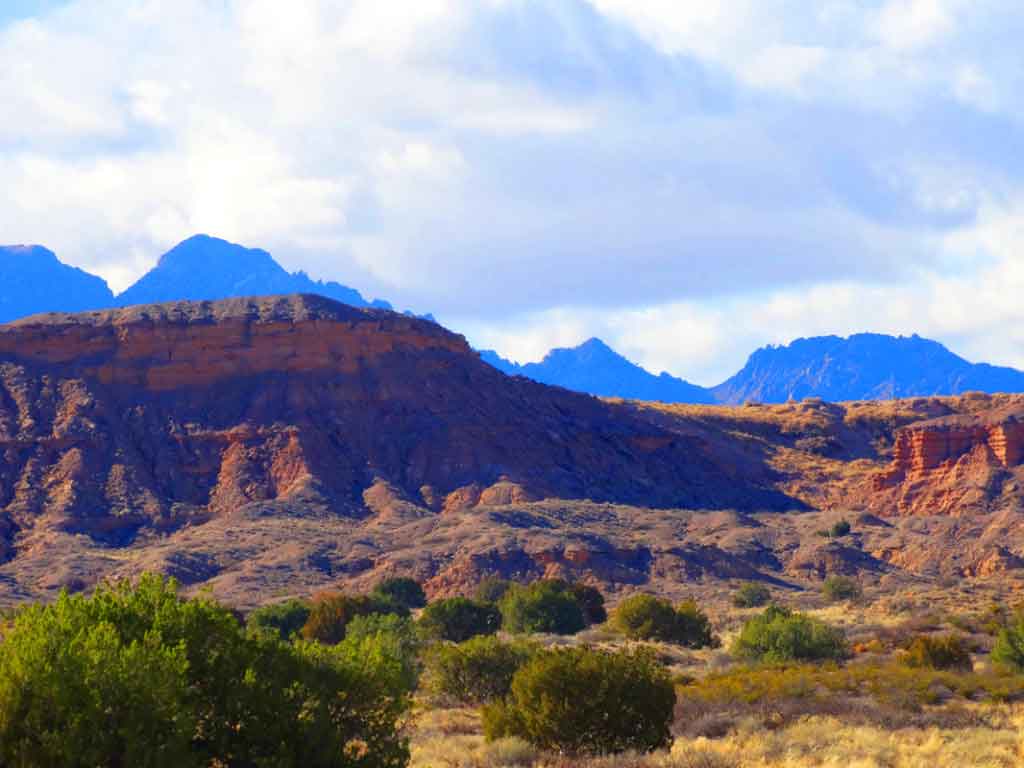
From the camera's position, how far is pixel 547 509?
250 ft

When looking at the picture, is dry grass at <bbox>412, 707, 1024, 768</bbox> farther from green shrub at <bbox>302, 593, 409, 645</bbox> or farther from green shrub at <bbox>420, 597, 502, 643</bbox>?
green shrub at <bbox>420, 597, 502, 643</bbox>

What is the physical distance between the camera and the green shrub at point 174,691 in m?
13.0

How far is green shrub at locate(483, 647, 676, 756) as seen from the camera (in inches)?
779

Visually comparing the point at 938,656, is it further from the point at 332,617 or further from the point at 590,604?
the point at 590,604

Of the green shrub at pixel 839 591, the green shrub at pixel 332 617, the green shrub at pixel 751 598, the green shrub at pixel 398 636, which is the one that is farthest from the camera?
the green shrub at pixel 839 591

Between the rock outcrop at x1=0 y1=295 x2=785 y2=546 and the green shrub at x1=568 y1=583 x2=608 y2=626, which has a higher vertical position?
the rock outcrop at x1=0 y1=295 x2=785 y2=546

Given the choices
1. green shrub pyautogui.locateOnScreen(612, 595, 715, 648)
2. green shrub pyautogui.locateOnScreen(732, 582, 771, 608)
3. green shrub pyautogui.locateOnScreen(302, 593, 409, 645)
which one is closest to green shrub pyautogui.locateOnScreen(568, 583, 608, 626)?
green shrub pyautogui.locateOnScreen(732, 582, 771, 608)

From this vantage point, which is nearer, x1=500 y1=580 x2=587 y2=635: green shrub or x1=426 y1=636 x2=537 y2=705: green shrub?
x1=426 y1=636 x2=537 y2=705: green shrub

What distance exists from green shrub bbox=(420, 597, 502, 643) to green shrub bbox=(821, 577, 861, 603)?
21233 mm

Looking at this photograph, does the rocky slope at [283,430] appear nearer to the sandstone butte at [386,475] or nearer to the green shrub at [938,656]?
the sandstone butte at [386,475]

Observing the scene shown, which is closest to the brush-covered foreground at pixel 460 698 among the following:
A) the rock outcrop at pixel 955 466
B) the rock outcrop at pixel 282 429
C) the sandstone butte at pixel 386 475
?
the sandstone butte at pixel 386 475

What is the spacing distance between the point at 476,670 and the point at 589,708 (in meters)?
8.75

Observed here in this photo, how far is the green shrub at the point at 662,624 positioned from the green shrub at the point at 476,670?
14.9 metres

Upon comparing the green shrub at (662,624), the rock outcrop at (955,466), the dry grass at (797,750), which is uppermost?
the rock outcrop at (955,466)
